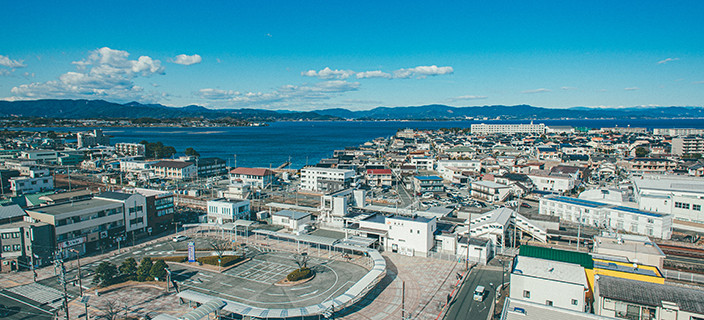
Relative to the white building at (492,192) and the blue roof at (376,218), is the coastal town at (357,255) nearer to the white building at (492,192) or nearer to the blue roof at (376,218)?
the white building at (492,192)

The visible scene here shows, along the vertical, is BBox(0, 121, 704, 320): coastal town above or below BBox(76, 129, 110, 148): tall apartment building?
below

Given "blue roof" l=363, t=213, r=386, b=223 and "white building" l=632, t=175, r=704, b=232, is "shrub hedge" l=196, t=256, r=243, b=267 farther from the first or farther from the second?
"white building" l=632, t=175, r=704, b=232

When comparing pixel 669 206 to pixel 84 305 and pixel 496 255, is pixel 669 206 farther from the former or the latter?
pixel 84 305

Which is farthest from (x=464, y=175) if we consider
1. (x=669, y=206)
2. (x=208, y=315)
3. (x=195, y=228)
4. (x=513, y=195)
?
(x=208, y=315)

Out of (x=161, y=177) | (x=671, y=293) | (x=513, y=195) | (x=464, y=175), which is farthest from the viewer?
(x=161, y=177)

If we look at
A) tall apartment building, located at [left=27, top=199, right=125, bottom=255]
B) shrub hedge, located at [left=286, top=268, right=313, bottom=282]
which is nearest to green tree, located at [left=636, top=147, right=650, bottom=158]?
shrub hedge, located at [left=286, top=268, right=313, bottom=282]

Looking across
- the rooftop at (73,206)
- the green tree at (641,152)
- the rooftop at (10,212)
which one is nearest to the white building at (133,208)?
the rooftop at (73,206)
